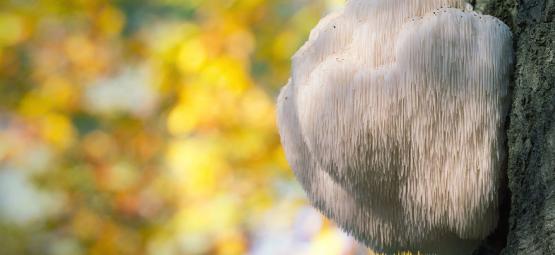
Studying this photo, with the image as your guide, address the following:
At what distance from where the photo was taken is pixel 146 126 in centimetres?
364

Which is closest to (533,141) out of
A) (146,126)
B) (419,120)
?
(419,120)

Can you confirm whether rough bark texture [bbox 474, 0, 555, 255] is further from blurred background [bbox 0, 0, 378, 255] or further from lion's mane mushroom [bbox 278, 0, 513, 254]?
blurred background [bbox 0, 0, 378, 255]

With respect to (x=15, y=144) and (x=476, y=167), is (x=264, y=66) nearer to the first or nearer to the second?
(x=15, y=144)

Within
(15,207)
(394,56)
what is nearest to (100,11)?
(15,207)

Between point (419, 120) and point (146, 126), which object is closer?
point (419, 120)

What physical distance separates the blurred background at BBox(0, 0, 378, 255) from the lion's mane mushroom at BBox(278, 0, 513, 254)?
2.04 m

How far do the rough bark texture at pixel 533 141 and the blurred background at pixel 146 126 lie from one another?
2.08 metres

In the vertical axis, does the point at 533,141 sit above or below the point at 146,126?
below

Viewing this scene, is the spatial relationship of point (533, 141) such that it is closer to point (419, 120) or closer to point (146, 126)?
point (419, 120)

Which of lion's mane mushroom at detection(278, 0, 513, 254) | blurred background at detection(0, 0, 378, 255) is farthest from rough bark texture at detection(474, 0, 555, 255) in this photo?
blurred background at detection(0, 0, 378, 255)

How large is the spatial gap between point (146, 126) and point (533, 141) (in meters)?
3.13

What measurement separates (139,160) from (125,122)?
0.24 metres

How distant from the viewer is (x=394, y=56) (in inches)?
27.3

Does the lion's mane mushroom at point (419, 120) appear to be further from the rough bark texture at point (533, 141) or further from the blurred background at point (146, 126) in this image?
the blurred background at point (146, 126)
